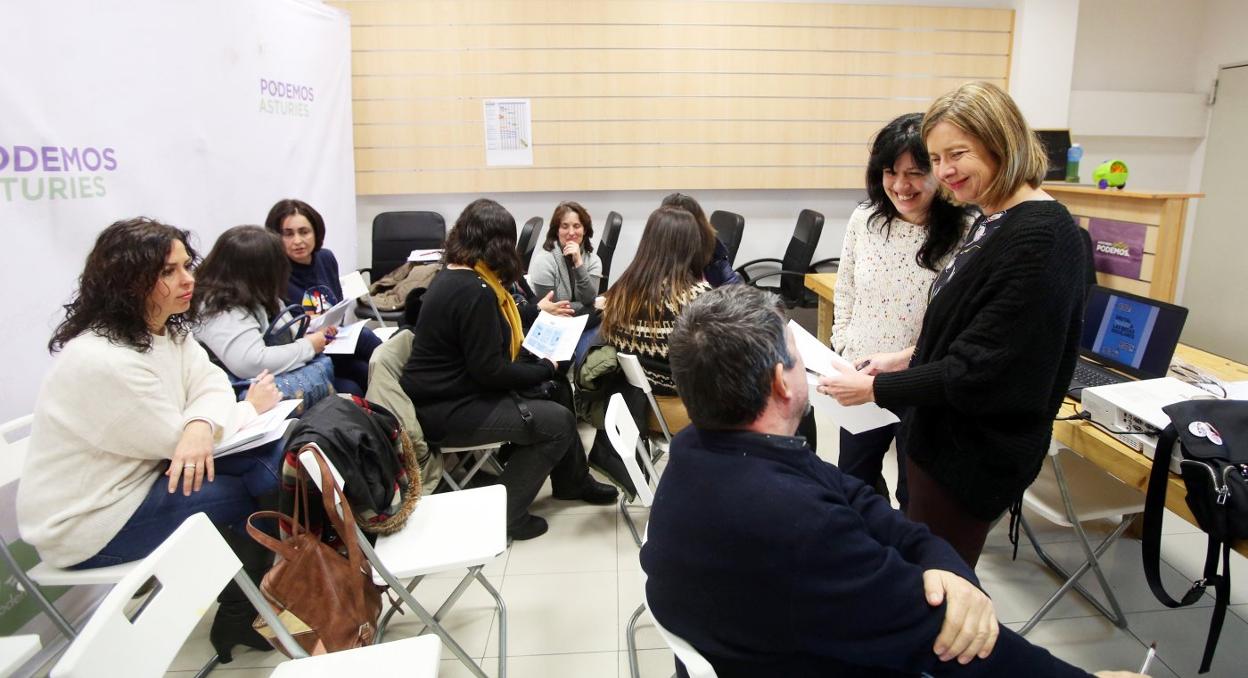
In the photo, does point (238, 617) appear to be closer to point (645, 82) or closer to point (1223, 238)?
point (645, 82)

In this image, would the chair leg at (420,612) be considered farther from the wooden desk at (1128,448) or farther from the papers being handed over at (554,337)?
the wooden desk at (1128,448)

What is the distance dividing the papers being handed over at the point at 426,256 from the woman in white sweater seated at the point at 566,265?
83cm

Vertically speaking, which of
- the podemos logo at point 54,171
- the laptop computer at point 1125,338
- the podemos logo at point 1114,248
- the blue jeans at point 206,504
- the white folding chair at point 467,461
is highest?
the podemos logo at point 54,171

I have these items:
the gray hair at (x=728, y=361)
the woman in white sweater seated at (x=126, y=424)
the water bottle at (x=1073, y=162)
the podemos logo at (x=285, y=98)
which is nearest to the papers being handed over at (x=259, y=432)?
the woman in white sweater seated at (x=126, y=424)

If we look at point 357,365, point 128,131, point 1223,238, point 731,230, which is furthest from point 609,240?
point 1223,238

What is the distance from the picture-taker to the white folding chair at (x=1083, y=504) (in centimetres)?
205

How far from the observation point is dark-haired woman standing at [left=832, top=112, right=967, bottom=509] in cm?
183

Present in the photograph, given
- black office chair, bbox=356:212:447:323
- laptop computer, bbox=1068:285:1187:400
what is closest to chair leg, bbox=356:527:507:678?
laptop computer, bbox=1068:285:1187:400

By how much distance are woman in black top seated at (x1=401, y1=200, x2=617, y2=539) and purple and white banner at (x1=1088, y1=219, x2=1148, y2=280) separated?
100 inches

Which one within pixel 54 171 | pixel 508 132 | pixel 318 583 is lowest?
pixel 318 583

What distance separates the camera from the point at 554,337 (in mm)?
2922

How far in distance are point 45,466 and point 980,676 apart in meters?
2.11

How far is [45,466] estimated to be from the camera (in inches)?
68.0

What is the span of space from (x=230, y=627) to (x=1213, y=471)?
259cm
